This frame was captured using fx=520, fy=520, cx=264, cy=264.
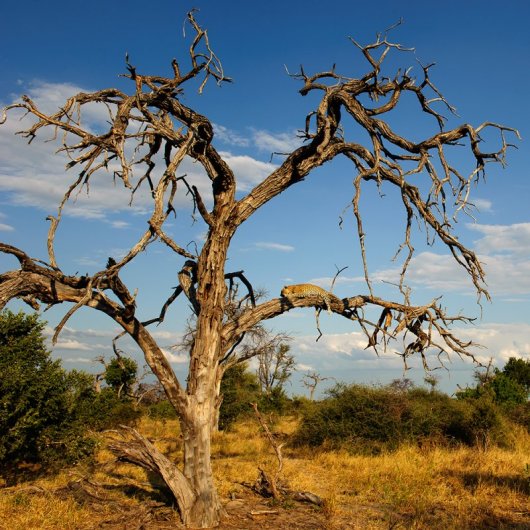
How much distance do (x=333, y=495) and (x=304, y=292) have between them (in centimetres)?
452

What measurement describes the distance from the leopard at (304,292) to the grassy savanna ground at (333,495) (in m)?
3.89

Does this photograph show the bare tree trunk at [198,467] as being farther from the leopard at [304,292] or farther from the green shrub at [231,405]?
the green shrub at [231,405]

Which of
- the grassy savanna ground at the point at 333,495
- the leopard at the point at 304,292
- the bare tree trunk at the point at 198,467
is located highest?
the leopard at the point at 304,292

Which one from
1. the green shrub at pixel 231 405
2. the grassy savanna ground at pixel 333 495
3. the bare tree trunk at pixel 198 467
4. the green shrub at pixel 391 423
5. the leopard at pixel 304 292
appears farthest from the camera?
the green shrub at pixel 231 405

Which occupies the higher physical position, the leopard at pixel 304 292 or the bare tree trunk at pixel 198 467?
the leopard at pixel 304 292

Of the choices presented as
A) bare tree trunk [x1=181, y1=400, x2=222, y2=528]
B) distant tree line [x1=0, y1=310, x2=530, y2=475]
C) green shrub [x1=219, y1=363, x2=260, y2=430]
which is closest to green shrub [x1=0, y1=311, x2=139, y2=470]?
distant tree line [x1=0, y1=310, x2=530, y2=475]

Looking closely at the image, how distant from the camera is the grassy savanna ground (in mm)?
9055

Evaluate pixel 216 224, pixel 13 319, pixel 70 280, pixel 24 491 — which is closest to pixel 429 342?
pixel 216 224

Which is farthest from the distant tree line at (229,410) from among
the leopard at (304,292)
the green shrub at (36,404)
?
the leopard at (304,292)

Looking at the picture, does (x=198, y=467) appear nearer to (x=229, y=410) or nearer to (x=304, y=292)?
(x=304, y=292)

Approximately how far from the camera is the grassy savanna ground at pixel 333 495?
905cm

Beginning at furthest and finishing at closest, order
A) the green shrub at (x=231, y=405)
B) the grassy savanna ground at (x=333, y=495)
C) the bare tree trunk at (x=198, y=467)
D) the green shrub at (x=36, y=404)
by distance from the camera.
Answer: the green shrub at (x=231, y=405) < the green shrub at (x=36, y=404) < the grassy savanna ground at (x=333, y=495) < the bare tree trunk at (x=198, y=467)

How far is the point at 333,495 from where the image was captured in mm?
10656

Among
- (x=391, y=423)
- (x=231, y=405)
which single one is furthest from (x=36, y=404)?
(x=231, y=405)
